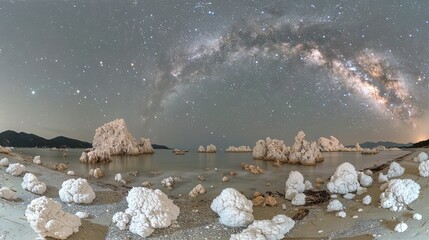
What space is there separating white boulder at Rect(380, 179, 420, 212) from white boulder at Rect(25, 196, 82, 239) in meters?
7.41

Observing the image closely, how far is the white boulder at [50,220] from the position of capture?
22.2ft

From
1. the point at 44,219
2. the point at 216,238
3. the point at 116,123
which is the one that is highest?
the point at 116,123

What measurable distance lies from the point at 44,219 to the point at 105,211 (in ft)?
5.97

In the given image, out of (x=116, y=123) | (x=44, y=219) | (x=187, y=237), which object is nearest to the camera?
(x=44, y=219)

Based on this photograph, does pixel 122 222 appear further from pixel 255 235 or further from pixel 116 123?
pixel 116 123

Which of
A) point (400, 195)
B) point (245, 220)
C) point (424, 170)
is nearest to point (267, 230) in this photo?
point (245, 220)

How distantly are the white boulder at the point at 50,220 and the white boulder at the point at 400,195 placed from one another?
741cm

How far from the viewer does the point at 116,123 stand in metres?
30.8

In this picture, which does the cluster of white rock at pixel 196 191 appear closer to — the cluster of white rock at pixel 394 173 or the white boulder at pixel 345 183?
the white boulder at pixel 345 183

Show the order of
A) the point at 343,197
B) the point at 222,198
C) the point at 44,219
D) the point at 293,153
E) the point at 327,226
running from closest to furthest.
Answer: the point at 44,219, the point at 327,226, the point at 222,198, the point at 343,197, the point at 293,153

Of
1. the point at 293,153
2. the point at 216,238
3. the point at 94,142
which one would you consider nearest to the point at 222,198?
the point at 216,238

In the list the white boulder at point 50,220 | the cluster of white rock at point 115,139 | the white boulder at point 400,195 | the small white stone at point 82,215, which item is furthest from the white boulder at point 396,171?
the cluster of white rock at point 115,139

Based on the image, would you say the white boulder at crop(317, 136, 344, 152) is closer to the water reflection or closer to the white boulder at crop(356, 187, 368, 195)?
the water reflection

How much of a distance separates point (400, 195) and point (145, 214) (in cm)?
626
